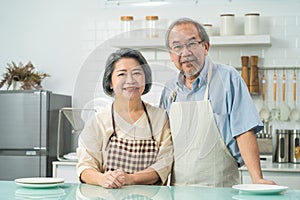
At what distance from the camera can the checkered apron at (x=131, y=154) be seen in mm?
2209

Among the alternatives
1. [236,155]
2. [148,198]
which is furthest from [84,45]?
[148,198]

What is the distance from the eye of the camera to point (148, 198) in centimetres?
189

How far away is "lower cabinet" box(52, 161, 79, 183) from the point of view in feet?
14.9

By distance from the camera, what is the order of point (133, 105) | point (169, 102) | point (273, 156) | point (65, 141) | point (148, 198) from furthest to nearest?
point (65, 141) < point (273, 156) < point (169, 102) < point (133, 105) < point (148, 198)

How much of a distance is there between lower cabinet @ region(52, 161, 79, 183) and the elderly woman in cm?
227

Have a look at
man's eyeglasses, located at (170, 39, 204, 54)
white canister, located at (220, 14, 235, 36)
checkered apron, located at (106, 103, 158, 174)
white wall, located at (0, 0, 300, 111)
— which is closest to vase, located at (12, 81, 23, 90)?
white wall, located at (0, 0, 300, 111)

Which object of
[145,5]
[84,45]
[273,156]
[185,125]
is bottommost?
[273,156]

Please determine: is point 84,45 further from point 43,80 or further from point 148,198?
point 148,198

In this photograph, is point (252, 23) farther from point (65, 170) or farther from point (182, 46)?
point (182, 46)

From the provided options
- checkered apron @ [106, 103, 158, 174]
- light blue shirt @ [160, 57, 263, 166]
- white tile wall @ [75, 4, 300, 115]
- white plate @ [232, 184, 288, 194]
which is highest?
white tile wall @ [75, 4, 300, 115]

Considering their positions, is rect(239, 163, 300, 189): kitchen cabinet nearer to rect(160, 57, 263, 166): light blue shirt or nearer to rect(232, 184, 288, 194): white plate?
rect(160, 57, 263, 166): light blue shirt

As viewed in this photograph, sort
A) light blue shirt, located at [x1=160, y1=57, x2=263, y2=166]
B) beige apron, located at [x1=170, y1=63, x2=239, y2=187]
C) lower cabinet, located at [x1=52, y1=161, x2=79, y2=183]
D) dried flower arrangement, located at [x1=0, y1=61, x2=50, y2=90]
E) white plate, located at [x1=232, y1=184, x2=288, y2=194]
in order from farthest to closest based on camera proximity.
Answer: dried flower arrangement, located at [x1=0, y1=61, x2=50, y2=90] → lower cabinet, located at [x1=52, y1=161, x2=79, y2=183] → light blue shirt, located at [x1=160, y1=57, x2=263, y2=166] → beige apron, located at [x1=170, y1=63, x2=239, y2=187] → white plate, located at [x1=232, y1=184, x2=288, y2=194]

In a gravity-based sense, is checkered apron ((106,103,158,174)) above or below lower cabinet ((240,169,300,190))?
above

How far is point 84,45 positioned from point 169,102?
9.61 ft
